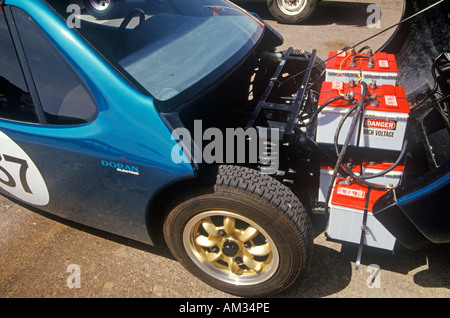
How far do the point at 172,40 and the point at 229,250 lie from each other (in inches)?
52.8

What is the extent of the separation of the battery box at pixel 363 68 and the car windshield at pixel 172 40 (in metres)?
0.62

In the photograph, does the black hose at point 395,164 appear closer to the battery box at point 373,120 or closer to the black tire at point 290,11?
the battery box at point 373,120

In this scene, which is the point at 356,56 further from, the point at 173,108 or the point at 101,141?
the point at 101,141

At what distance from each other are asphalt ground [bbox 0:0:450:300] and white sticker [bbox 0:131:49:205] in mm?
385

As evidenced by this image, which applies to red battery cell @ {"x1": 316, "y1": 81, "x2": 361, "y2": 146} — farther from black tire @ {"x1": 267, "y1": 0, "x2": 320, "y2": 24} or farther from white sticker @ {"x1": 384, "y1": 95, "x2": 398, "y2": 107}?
black tire @ {"x1": 267, "y1": 0, "x2": 320, "y2": 24}

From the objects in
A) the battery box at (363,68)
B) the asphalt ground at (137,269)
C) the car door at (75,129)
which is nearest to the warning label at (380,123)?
the battery box at (363,68)

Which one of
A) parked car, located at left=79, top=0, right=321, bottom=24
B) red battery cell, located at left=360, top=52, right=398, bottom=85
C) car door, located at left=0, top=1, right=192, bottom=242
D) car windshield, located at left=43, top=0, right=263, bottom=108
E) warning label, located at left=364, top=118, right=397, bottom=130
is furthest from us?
parked car, located at left=79, top=0, right=321, bottom=24

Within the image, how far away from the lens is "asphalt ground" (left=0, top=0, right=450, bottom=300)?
7.14ft

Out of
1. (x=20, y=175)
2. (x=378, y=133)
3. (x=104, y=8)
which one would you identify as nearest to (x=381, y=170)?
(x=378, y=133)

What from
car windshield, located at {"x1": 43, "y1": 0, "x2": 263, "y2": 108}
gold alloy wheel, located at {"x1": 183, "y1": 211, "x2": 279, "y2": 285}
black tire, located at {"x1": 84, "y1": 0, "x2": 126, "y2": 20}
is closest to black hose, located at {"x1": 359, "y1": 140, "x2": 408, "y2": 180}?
gold alloy wheel, located at {"x1": 183, "y1": 211, "x2": 279, "y2": 285}

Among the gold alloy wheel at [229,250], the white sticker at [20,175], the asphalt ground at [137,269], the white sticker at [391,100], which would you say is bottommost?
the asphalt ground at [137,269]

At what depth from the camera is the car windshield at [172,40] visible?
1.93 metres

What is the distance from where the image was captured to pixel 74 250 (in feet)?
8.18
